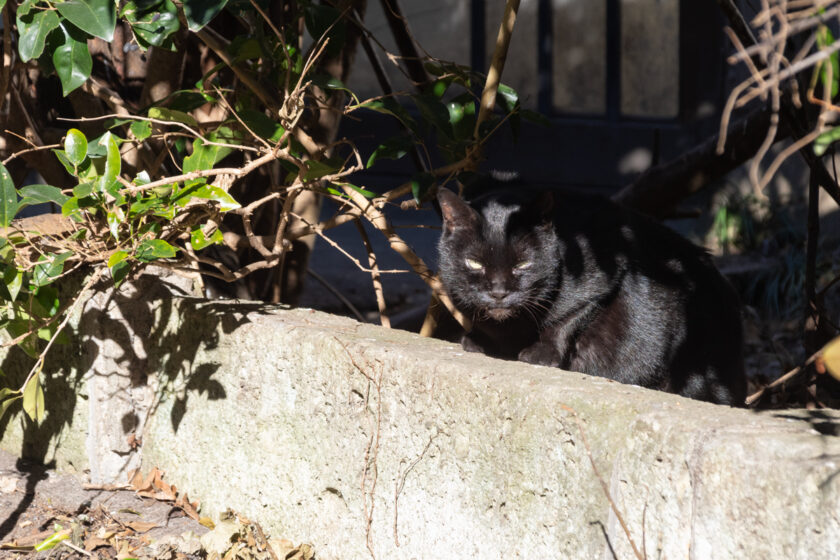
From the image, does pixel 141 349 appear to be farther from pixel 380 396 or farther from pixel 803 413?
pixel 803 413

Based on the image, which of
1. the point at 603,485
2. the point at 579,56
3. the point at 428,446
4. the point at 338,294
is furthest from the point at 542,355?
the point at 579,56

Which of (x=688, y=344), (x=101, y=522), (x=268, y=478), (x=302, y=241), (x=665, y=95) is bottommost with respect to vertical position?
(x=101, y=522)

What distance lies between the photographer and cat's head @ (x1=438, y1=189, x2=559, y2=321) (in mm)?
2510

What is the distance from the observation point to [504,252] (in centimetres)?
254

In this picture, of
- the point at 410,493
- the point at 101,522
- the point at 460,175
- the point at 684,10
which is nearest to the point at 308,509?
the point at 410,493

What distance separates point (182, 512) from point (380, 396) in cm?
95

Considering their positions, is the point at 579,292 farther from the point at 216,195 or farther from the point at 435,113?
the point at 216,195

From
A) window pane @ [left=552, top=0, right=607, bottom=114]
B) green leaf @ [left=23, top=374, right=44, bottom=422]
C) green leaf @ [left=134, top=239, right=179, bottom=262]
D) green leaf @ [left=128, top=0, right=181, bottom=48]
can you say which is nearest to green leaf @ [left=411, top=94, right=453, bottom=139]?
green leaf @ [left=128, top=0, right=181, bottom=48]

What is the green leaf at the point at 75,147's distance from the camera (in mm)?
2350

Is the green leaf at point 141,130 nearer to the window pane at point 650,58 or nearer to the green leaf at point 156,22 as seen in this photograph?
the green leaf at point 156,22

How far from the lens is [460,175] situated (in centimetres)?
286

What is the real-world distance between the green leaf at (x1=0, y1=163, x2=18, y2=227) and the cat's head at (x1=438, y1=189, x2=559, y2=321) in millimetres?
1158

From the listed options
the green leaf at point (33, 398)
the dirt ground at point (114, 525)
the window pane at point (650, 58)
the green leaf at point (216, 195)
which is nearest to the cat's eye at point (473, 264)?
the green leaf at point (216, 195)

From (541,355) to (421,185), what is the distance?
23.5 inches
